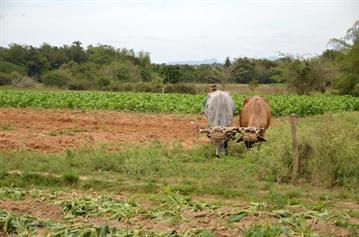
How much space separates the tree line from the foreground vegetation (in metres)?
28.9

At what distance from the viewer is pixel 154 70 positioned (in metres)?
66.9

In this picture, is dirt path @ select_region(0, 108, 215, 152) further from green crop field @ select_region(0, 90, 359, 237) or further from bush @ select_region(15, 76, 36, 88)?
bush @ select_region(15, 76, 36, 88)

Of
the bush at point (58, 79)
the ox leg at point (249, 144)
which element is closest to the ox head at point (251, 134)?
the ox leg at point (249, 144)

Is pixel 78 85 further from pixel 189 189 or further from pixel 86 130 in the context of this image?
pixel 189 189

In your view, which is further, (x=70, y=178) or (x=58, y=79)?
(x=58, y=79)

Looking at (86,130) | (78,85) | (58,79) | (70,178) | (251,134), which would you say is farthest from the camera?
(58,79)

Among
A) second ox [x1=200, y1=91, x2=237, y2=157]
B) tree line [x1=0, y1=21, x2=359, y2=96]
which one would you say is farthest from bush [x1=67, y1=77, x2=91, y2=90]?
second ox [x1=200, y1=91, x2=237, y2=157]

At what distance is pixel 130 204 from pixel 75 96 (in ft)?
78.2

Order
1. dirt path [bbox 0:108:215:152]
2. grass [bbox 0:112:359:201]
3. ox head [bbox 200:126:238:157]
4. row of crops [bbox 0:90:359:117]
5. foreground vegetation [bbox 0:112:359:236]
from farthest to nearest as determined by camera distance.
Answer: row of crops [bbox 0:90:359:117]
dirt path [bbox 0:108:215:152]
ox head [bbox 200:126:238:157]
grass [bbox 0:112:359:201]
foreground vegetation [bbox 0:112:359:236]

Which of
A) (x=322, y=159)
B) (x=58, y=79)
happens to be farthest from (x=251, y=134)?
(x=58, y=79)

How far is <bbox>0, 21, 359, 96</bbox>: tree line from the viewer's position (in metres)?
44.7

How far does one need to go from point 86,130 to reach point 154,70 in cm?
4890

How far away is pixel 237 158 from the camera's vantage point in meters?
13.0

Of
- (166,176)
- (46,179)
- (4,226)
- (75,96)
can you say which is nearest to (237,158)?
(166,176)
